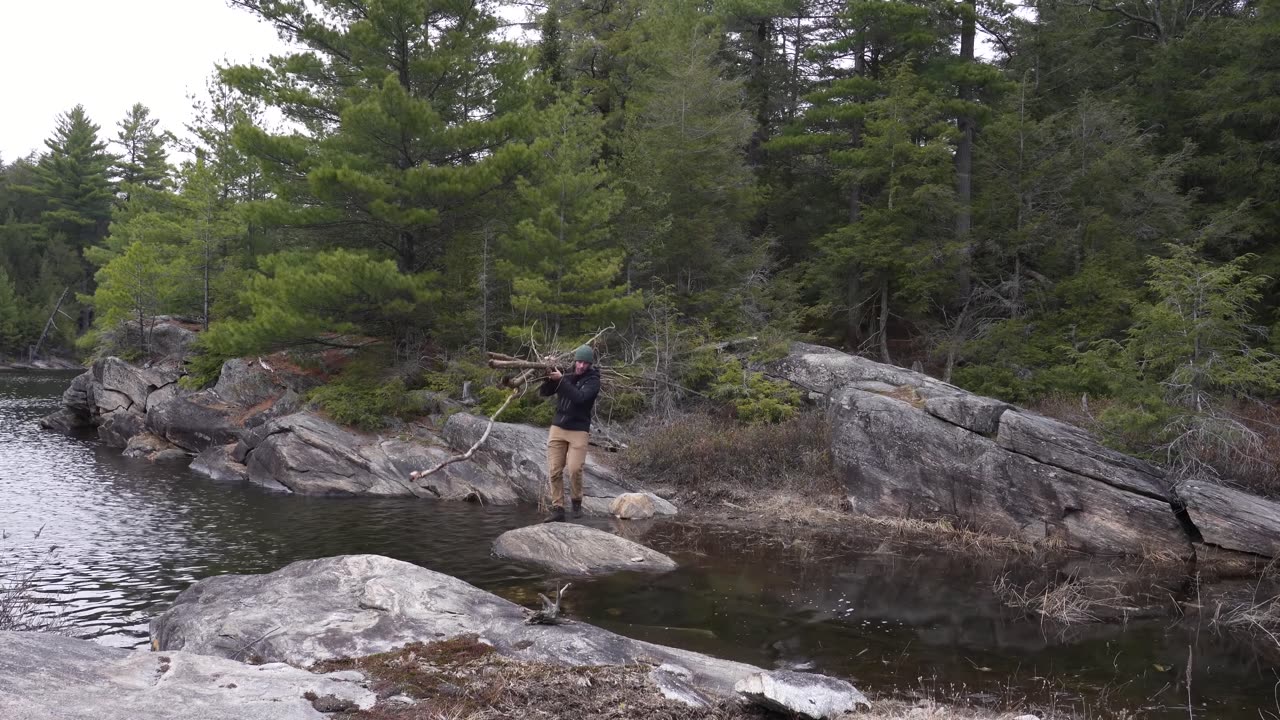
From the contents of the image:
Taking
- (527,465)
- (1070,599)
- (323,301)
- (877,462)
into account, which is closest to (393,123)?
(323,301)

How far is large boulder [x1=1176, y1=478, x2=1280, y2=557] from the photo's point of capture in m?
11.9

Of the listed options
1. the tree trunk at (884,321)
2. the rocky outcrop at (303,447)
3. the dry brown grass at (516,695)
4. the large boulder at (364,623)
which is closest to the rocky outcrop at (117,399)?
the rocky outcrop at (303,447)

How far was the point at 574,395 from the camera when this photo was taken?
12156mm

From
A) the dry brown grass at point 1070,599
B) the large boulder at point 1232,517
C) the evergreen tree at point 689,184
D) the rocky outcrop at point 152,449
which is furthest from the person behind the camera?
the evergreen tree at point 689,184

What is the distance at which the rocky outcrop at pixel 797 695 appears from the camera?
5.45 m

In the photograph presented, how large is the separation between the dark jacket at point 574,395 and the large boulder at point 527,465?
316cm

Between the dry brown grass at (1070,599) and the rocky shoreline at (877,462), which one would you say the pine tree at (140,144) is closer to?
the rocky shoreline at (877,462)

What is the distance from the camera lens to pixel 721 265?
74.3 ft

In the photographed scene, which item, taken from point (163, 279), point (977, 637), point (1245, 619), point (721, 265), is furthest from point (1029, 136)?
point (163, 279)

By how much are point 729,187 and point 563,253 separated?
5990mm

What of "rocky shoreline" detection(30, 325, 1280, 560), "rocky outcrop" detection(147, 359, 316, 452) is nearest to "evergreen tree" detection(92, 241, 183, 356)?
"rocky outcrop" detection(147, 359, 316, 452)

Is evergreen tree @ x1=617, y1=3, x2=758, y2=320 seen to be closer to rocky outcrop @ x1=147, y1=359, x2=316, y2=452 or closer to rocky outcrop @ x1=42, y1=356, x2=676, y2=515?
rocky outcrop @ x1=42, y1=356, x2=676, y2=515

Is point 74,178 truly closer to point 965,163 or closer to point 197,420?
point 197,420

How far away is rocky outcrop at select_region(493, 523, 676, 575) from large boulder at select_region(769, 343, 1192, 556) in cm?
570
